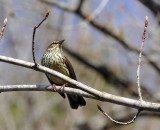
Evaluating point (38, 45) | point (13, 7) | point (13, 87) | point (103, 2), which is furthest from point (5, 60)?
point (38, 45)

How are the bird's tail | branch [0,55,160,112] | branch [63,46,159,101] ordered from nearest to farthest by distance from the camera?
1. branch [0,55,160,112]
2. the bird's tail
3. branch [63,46,159,101]

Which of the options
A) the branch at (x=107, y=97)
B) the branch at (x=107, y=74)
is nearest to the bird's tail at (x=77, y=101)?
the branch at (x=107, y=97)

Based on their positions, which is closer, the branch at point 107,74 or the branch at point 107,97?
the branch at point 107,97

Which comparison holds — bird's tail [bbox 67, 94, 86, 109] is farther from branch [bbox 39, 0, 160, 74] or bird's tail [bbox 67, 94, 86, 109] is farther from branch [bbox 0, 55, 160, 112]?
branch [bbox 39, 0, 160, 74]

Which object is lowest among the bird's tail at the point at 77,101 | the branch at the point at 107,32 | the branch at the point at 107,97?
the bird's tail at the point at 77,101

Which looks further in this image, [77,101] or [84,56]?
[84,56]

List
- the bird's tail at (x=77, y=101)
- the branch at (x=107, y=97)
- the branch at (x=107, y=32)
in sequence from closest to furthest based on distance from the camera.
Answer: the branch at (x=107, y=97) < the bird's tail at (x=77, y=101) < the branch at (x=107, y=32)

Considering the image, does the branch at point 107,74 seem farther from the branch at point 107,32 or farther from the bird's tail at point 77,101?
the bird's tail at point 77,101

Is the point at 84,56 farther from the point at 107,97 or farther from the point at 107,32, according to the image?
the point at 107,97

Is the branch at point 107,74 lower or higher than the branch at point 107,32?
lower

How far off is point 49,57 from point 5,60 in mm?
1917

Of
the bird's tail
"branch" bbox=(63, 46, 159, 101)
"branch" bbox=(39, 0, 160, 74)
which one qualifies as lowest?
the bird's tail

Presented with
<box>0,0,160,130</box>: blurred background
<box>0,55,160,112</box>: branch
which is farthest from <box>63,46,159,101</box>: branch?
<box>0,55,160,112</box>: branch

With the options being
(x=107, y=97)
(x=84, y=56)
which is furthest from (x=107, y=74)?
(x=107, y=97)
